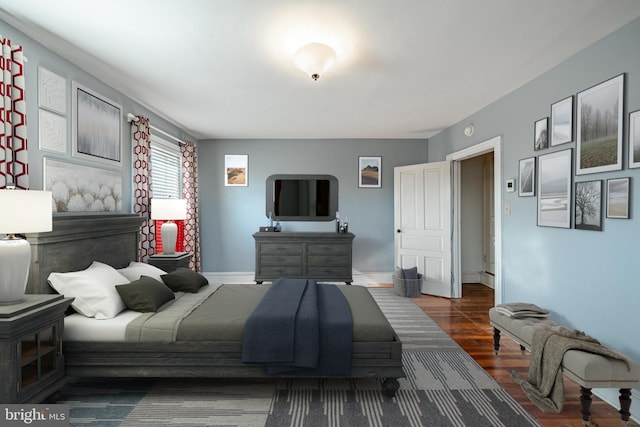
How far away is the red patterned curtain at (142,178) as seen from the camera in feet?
11.6

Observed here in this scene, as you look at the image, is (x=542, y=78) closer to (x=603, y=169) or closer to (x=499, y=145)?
(x=499, y=145)

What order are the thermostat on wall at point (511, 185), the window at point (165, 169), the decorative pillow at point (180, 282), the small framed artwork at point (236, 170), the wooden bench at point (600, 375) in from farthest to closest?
the small framed artwork at point (236, 170) → the window at point (165, 169) → the thermostat on wall at point (511, 185) → the decorative pillow at point (180, 282) → the wooden bench at point (600, 375)

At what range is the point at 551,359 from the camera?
207 centimetres

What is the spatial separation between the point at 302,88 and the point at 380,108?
1131 millimetres

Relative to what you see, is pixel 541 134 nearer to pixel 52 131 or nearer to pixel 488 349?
pixel 488 349

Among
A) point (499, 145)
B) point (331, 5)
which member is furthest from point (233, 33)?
point (499, 145)

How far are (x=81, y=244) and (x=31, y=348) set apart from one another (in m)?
1.02

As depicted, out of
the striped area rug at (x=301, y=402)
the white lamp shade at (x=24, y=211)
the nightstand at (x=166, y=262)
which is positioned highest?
the white lamp shade at (x=24, y=211)

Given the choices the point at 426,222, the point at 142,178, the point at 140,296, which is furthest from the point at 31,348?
the point at 426,222

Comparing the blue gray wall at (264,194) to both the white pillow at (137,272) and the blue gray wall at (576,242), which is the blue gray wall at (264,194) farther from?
the white pillow at (137,272)

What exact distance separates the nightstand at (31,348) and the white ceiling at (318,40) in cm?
185

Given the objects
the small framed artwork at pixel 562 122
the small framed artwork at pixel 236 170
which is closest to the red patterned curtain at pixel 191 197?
the small framed artwork at pixel 236 170

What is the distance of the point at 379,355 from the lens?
212cm

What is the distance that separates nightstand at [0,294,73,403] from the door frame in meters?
3.99
